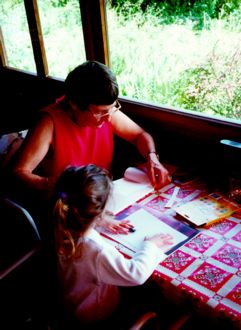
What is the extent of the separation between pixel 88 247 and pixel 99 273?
0.09 m

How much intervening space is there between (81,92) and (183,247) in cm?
81

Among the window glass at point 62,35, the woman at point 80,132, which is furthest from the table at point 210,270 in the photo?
the window glass at point 62,35

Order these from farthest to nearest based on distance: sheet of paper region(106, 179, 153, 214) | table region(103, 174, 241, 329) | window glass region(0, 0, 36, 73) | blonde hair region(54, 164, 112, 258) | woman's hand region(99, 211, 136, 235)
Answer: window glass region(0, 0, 36, 73) → sheet of paper region(106, 179, 153, 214) → woman's hand region(99, 211, 136, 235) → blonde hair region(54, 164, 112, 258) → table region(103, 174, 241, 329)

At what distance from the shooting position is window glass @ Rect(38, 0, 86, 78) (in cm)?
259

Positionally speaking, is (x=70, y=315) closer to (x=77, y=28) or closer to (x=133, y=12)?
(x=133, y=12)

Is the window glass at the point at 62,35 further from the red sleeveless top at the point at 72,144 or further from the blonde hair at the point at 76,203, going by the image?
the blonde hair at the point at 76,203

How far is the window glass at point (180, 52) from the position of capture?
166 centimetres

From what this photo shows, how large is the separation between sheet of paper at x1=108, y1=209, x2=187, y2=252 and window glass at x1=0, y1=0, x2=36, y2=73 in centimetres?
244

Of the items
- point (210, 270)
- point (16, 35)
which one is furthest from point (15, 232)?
point (16, 35)

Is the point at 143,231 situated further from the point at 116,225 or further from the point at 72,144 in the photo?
the point at 72,144

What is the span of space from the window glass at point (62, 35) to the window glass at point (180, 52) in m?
0.42

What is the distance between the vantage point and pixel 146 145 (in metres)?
1.85

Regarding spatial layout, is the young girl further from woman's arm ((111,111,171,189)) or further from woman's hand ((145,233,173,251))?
woman's arm ((111,111,171,189))

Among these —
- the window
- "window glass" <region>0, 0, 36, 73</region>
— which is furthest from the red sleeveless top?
"window glass" <region>0, 0, 36, 73</region>
